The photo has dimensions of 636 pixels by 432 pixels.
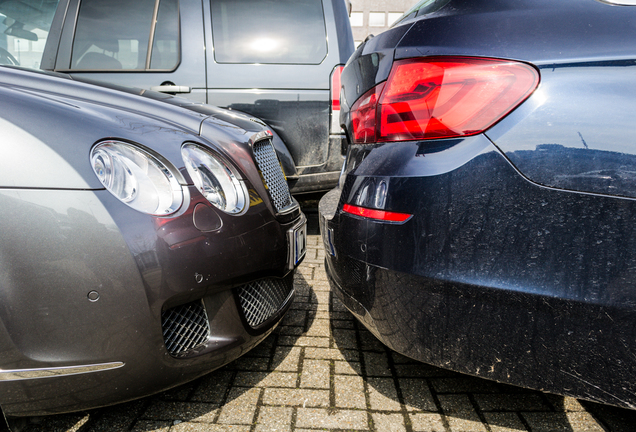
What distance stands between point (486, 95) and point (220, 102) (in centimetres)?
254

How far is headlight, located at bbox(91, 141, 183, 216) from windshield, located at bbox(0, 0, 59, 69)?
2.39 m

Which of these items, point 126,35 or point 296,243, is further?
point 126,35

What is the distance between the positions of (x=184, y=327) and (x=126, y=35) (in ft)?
9.11

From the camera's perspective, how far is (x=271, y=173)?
2025mm

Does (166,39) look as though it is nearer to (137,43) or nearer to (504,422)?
(137,43)

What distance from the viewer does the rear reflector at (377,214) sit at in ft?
4.37

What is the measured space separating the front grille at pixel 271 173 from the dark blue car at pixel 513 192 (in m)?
0.60

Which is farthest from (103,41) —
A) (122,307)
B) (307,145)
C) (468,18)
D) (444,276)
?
(444,276)

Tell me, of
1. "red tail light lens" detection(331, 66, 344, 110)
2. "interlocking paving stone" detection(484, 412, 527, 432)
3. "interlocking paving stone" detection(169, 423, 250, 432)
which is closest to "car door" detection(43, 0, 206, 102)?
"red tail light lens" detection(331, 66, 344, 110)

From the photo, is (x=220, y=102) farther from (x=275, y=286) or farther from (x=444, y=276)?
(x=444, y=276)

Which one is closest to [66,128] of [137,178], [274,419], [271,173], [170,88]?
[137,178]

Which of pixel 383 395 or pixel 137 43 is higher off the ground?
pixel 137 43

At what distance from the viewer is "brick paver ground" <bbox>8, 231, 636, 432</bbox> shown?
1554 mm

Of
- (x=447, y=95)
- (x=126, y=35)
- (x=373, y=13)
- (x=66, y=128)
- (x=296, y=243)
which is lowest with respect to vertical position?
(x=296, y=243)
